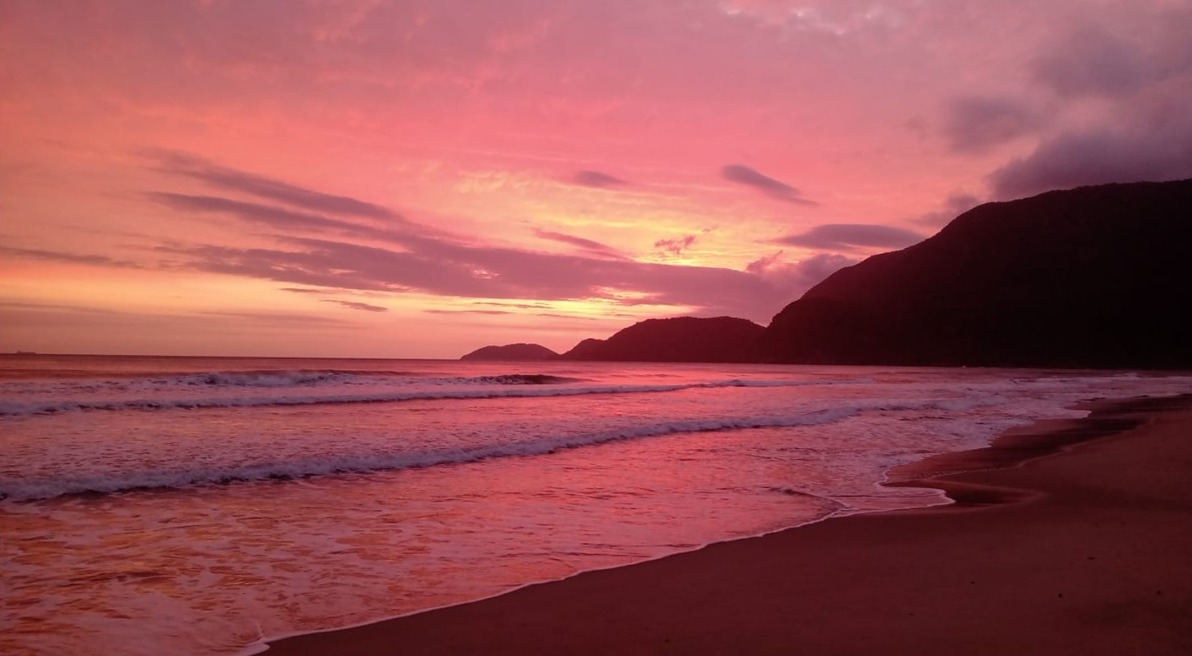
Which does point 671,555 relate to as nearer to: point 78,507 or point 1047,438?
point 78,507

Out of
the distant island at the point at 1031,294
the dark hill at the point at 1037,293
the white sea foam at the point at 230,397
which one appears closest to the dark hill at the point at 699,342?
the distant island at the point at 1031,294

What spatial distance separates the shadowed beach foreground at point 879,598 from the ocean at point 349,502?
550mm

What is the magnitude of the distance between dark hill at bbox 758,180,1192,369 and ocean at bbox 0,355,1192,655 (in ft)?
425

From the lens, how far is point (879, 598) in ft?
18.5

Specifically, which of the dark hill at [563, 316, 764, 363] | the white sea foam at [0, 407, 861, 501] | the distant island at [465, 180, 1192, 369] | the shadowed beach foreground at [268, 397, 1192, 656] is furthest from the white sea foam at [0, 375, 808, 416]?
the dark hill at [563, 316, 764, 363]

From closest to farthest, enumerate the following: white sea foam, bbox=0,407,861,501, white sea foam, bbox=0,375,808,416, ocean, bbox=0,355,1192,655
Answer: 1. ocean, bbox=0,355,1192,655
2. white sea foam, bbox=0,407,861,501
3. white sea foam, bbox=0,375,808,416

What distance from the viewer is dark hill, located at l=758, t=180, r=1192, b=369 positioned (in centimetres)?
12900

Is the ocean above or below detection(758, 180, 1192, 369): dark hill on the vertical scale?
below

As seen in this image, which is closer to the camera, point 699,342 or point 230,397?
point 230,397

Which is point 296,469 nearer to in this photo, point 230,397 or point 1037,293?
point 230,397

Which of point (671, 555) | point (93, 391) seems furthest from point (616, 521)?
point (93, 391)

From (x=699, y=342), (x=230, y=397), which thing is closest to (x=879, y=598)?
(x=230, y=397)

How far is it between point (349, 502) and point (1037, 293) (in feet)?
509

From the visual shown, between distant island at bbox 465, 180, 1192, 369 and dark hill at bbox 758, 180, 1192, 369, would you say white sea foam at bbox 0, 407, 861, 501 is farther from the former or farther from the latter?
dark hill at bbox 758, 180, 1192, 369
